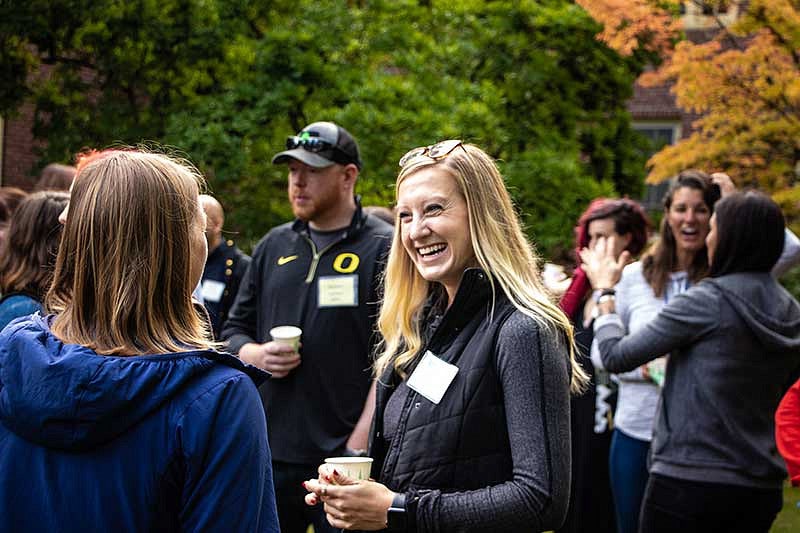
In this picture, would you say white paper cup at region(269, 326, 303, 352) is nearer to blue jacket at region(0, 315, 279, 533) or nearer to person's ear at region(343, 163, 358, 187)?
person's ear at region(343, 163, 358, 187)

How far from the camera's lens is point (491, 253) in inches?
101

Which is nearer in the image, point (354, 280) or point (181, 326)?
point (181, 326)

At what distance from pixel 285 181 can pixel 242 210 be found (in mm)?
700

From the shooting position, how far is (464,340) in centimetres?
251

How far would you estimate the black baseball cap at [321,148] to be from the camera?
4.36m

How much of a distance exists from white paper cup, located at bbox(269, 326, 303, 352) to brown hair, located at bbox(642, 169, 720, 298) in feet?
6.66

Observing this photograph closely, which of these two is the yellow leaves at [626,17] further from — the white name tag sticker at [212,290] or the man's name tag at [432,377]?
the man's name tag at [432,377]

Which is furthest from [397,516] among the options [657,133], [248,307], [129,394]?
[657,133]

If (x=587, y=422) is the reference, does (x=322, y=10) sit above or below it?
above

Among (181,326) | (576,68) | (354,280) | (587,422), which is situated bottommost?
(587,422)

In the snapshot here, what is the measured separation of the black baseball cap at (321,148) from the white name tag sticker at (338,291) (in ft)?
1.89

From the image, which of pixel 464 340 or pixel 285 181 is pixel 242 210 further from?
pixel 464 340

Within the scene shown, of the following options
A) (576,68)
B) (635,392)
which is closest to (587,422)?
(635,392)

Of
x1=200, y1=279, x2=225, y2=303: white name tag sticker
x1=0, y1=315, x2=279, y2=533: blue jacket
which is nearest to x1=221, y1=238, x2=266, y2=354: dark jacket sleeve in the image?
x1=200, y1=279, x2=225, y2=303: white name tag sticker
